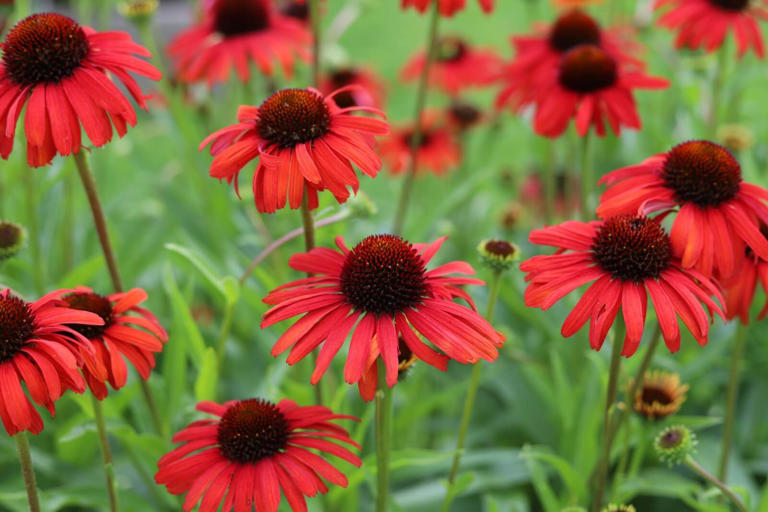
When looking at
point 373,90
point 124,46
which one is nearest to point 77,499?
point 124,46

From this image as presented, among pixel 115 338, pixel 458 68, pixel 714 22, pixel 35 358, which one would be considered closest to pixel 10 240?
pixel 115 338

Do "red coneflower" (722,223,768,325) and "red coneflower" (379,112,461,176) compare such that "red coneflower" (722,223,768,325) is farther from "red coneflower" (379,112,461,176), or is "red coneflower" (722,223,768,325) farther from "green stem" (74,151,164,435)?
"red coneflower" (379,112,461,176)

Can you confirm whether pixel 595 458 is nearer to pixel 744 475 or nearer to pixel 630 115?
pixel 744 475

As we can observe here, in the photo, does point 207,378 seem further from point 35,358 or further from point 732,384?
point 732,384

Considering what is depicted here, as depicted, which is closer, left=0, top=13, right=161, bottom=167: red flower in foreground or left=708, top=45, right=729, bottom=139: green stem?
left=0, top=13, right=161, bottom=167: red flower in foreground

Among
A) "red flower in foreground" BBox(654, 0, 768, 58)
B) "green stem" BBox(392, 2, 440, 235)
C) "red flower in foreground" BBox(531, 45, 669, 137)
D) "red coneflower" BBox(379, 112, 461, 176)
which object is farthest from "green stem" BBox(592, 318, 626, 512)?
"red coneflower" BBox(379, 112, 461, 176)

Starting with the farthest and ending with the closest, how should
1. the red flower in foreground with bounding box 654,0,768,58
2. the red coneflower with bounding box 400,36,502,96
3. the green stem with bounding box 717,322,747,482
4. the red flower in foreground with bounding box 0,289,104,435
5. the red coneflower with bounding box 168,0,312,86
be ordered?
the red coneflower with bounding box 400,36,502,96
the red coneflower with bounding box 168,0,312,86
the red flower in foreground with bounding box 654,0,768,58
the green stem with bounding box 717,322,747,482
the red flower in foreground with bounding box 0,289,104,435

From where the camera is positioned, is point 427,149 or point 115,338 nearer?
point 115,338
